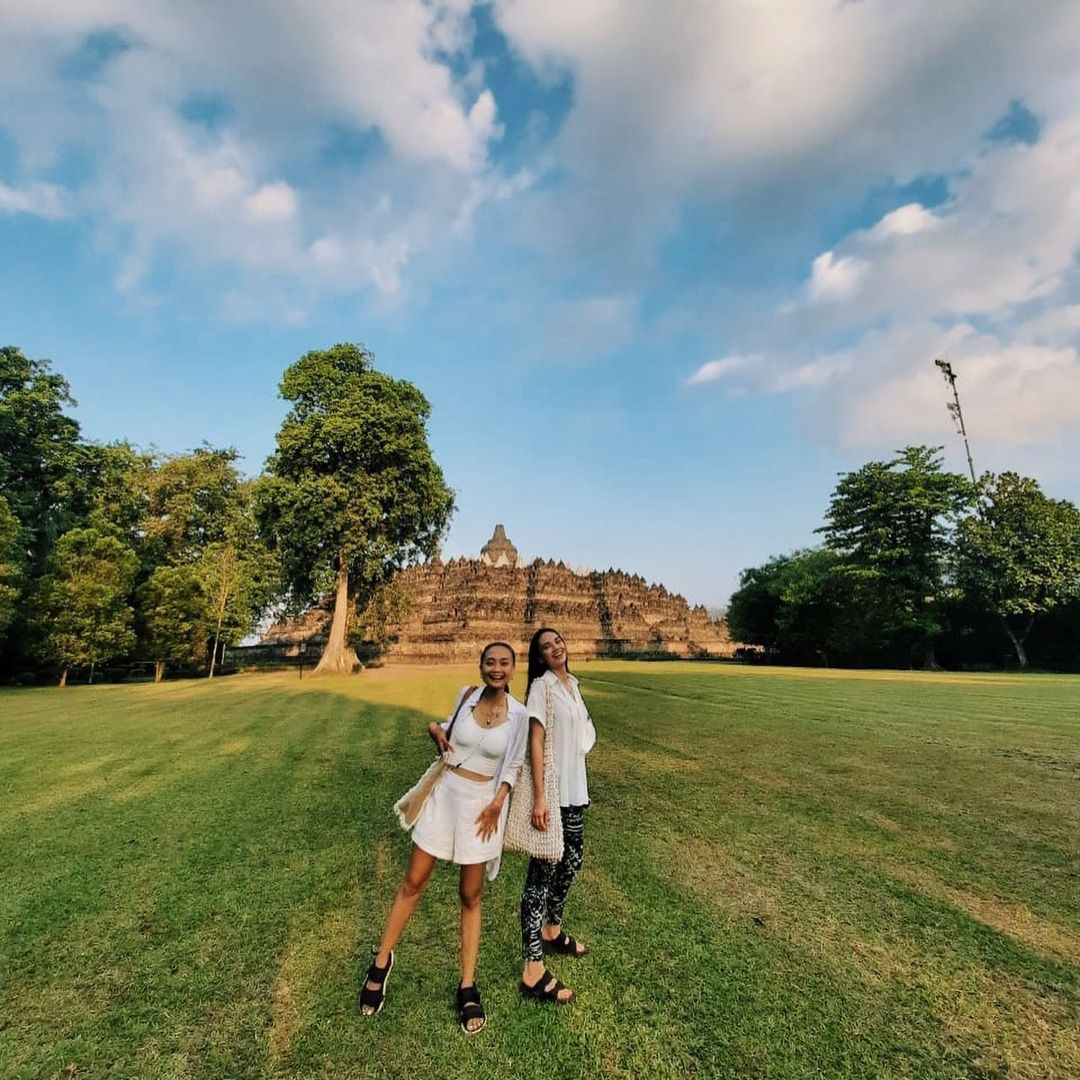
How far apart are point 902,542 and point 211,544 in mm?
39788

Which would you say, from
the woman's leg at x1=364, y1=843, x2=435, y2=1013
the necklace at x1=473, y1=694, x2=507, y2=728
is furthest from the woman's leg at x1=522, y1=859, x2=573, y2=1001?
the necklace at x1=473, y1=694, x2=507, y2=728

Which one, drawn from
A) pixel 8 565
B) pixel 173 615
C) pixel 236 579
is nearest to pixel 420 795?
pixel 8 565

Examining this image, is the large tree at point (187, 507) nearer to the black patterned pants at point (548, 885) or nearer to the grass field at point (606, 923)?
the grass field at point (606, 923)

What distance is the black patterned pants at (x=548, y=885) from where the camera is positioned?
3.20m

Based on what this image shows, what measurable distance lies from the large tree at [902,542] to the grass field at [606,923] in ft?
91.5

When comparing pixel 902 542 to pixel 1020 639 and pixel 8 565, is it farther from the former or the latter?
pixel 8 565

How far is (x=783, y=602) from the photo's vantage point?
39.9 metres

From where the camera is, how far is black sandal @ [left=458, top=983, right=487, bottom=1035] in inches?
113

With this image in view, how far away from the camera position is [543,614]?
141 feet

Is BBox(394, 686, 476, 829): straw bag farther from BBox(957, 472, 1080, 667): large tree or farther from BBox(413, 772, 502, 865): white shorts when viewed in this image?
BBox(957, 472, 1080, 667): large tree

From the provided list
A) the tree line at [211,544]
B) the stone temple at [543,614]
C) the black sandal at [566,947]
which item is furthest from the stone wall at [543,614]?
the black sandal at [566,947]

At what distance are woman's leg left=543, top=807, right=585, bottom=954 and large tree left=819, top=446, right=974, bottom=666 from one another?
34.4 meters

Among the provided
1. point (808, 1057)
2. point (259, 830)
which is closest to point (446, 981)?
point (808, 1057)

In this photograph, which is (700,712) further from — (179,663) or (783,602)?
(783,602)
